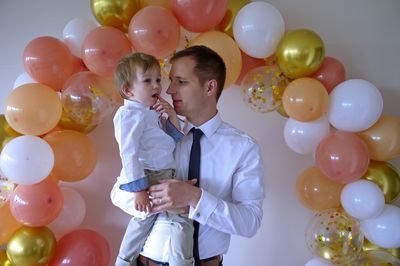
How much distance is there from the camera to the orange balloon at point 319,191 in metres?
2.27

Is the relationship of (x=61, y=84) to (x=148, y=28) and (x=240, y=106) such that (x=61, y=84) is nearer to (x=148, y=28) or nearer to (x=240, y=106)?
(x=148, y=28)

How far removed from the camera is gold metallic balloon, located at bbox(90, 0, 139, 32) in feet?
7.18

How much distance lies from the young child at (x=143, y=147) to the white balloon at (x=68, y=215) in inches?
31.8

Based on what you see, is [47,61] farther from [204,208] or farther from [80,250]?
[204,208]

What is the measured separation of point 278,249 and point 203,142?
1316 mm

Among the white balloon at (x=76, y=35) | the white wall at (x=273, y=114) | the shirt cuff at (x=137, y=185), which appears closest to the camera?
the shirt cuff at (x=137, y=185)

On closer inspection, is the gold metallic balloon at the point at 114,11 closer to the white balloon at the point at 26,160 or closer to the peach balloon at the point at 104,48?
the peach balloon at the point at 104,48

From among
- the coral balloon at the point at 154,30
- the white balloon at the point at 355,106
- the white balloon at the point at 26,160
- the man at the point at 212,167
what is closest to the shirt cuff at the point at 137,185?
the man at the point at 212,167

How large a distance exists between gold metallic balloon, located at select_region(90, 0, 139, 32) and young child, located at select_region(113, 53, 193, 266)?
742 millimetres

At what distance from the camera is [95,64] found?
7.08 ft

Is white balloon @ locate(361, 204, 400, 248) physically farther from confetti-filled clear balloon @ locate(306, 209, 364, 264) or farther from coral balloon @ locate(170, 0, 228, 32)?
coral balloon @ locate(170, 0, 228, 32)

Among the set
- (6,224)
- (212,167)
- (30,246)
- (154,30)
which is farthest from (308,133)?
(6,224)

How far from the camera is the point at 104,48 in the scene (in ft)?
6.93

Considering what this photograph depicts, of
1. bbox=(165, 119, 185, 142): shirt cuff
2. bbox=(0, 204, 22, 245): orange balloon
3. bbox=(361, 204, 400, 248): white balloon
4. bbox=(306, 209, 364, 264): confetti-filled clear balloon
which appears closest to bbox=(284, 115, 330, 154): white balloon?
bbox=(306, 209, 364, 264): confetti-filled clear balloon
